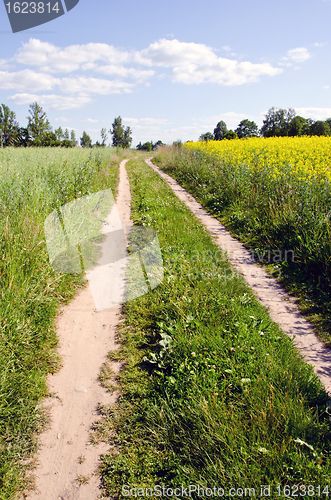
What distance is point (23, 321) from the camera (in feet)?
11.3

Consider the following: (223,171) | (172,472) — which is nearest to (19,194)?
(172,472)

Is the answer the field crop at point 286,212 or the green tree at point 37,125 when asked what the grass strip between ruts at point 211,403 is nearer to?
the field crop at point 286,212

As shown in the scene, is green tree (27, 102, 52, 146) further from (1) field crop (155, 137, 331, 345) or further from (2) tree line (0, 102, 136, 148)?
(1) field crop (155, 137, 331, 345)

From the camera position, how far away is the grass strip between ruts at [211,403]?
6.95ft

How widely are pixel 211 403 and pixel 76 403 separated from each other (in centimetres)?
130

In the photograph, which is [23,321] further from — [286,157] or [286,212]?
[286,157]

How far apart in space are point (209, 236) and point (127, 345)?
4037mm

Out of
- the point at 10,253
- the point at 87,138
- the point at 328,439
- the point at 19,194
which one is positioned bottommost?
the point at 328,439

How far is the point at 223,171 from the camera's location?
36.9 ft

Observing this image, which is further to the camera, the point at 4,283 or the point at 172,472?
the point at 4,283

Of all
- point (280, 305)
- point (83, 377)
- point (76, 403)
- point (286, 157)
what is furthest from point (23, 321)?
point (286, 157)

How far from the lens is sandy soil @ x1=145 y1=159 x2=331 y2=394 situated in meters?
3.35

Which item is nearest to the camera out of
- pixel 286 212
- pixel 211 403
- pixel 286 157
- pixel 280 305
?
pixel 211 403

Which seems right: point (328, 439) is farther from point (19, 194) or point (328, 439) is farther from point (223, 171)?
point (223, 171)
